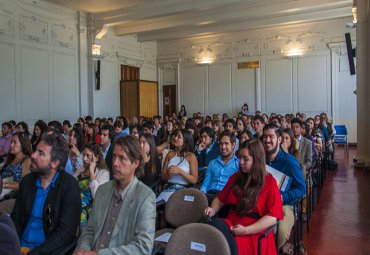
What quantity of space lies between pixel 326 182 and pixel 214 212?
16.5 feet

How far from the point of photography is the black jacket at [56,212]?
7.52 feet

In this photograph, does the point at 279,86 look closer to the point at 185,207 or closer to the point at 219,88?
the point at 219,88

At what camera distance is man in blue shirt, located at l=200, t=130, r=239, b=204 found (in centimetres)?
388

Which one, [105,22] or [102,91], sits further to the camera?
[102,91]

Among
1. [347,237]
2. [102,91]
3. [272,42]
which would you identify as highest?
[272,42]

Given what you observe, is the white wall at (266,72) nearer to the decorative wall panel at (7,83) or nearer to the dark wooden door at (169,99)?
the dark wooden door at (169,99)

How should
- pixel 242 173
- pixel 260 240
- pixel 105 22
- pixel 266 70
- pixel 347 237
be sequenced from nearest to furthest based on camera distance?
pixel 260 240
pixel 242 173
pixel 347 237
pixel 105 22
pixel 266 70

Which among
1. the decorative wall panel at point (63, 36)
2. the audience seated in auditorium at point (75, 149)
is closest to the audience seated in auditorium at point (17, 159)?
the audience seated in auditorium at point (75, 149)

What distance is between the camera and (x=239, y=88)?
15.0 metres

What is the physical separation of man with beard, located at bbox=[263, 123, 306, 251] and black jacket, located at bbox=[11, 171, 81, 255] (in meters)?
1.76

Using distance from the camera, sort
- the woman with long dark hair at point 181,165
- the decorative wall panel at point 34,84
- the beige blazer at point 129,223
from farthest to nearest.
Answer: the decorative wall panel at point 34,84, the woman with long dark hair at point 181,165, the beige blazer at point 129,223

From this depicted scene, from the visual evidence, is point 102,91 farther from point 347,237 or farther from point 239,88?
point 347,237

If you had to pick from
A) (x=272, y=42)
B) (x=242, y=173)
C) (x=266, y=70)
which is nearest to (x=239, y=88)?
(x=266, y=70)

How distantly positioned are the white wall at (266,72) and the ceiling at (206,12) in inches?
48.4
